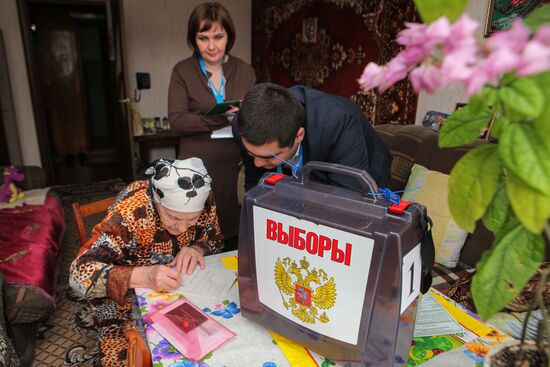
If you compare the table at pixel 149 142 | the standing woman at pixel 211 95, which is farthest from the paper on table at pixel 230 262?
the table at pixel 149 142

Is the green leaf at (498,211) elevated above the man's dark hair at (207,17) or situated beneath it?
situated beneath

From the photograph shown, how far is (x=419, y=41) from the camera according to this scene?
15.2 inches

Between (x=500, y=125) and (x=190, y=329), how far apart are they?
30.5 inches

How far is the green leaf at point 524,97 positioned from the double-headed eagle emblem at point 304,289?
48 centimetres

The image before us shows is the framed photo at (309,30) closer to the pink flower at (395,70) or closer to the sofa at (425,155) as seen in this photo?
the sofa at (425,155)

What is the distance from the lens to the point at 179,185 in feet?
3.88

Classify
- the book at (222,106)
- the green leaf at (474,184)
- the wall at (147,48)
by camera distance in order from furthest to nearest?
the wall at (147,48)
the book at (222,106)
the green leaf at (474,184)

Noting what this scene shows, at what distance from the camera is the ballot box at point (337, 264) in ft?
2.29

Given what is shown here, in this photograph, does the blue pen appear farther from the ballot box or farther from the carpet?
the carpet

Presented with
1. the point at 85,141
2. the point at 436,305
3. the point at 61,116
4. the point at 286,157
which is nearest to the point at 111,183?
the point at 85,141

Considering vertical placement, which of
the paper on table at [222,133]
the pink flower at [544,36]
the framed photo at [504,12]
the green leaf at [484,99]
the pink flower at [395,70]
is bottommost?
the paper on table at [222,133]

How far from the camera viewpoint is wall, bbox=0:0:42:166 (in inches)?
154

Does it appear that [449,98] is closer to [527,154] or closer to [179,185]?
[179,185]

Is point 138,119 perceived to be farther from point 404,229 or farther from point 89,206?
point 404,229
